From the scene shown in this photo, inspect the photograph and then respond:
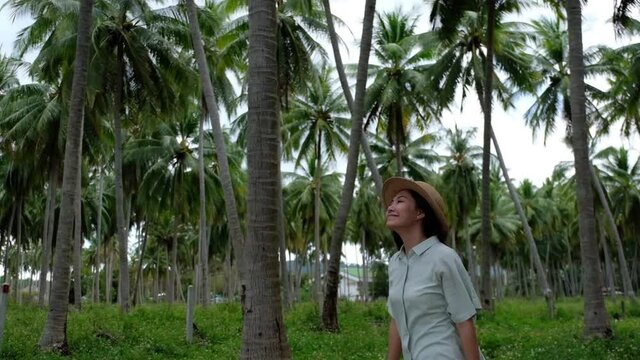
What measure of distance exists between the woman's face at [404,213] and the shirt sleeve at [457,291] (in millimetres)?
290

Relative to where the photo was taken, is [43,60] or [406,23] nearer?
[43,60]

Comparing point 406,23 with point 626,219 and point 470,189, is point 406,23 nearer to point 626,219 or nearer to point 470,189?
point 470,189

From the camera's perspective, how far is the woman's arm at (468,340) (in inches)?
97.6

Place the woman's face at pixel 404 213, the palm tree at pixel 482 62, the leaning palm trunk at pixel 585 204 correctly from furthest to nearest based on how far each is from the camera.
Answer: the palm tree at pixel 482 62 → the leaning palm trunk at pixel 585 204 → the woman's face at pixel 404 213

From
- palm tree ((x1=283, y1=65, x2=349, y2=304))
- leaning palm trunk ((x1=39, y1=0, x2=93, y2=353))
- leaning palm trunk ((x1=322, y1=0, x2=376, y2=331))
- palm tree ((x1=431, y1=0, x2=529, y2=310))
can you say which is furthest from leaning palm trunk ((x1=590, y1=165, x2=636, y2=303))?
leaning palm trunk ((x1=39, y1=0, x2=93, y2=353))

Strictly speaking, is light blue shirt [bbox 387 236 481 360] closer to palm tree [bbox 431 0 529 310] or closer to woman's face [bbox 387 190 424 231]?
woman's face [bbox 387 190 424 231]

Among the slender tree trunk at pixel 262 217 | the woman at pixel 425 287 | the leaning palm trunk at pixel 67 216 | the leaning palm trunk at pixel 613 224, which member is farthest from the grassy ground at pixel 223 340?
the leaning palm trunk at pixel 613 224

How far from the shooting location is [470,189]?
34688 mm

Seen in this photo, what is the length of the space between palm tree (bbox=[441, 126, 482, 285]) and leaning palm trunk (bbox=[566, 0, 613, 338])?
21.5m

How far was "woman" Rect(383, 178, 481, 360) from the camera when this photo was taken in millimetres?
2529

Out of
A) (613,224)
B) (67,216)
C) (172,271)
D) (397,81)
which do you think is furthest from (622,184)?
(67,216)

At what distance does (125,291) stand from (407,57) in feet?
45.1

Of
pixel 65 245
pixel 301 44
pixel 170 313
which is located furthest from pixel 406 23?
pixel 65 245

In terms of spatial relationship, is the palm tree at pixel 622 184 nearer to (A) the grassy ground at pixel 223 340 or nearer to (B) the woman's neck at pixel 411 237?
(A) the grassy ground at pixel 223 340
